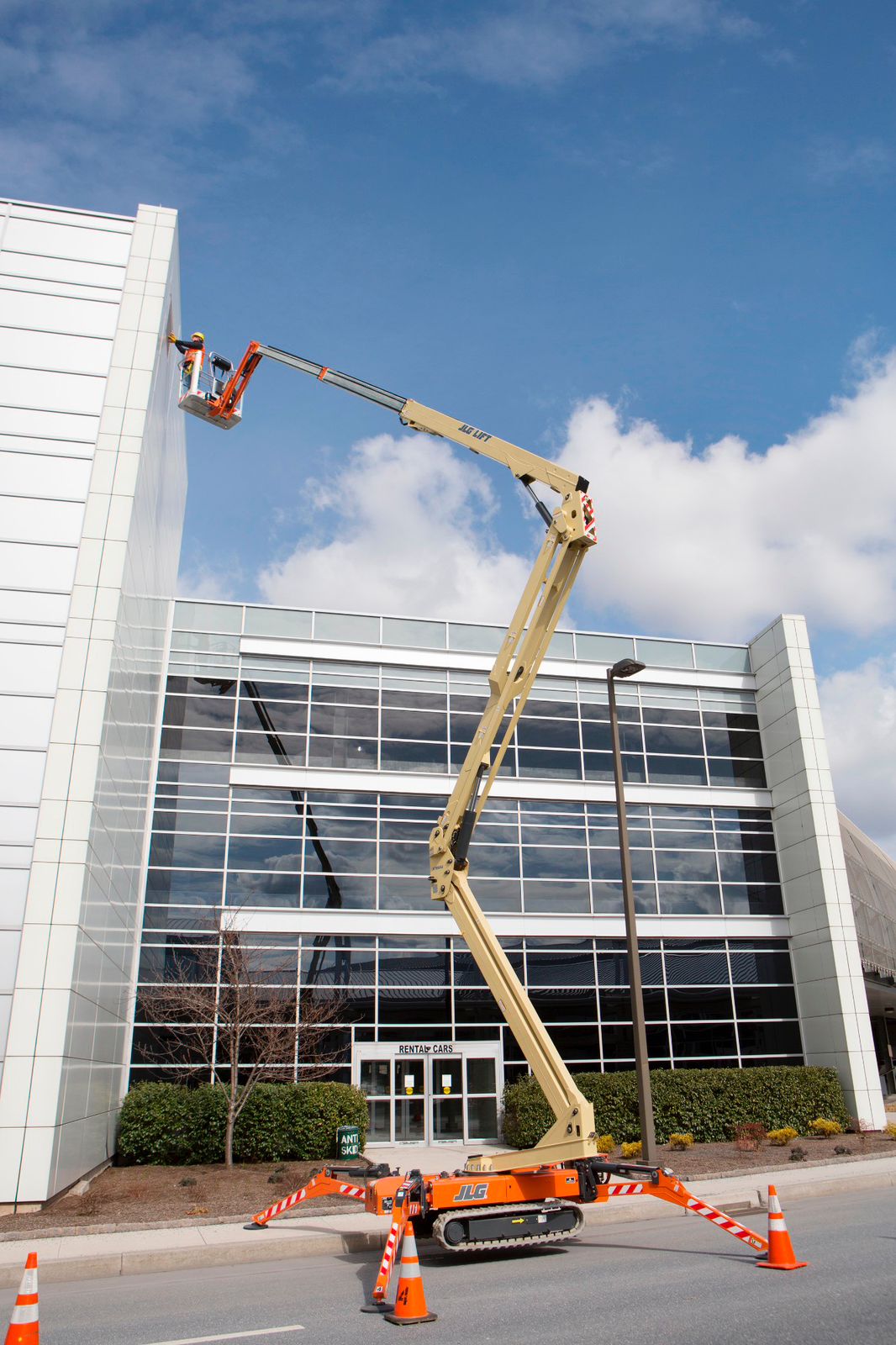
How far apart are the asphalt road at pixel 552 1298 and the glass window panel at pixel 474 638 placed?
17307 mm

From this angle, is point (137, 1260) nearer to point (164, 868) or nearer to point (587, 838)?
point (164, 868)

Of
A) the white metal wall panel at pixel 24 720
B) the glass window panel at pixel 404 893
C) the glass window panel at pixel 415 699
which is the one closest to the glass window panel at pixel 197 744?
the glass window panel at pixel 415 699

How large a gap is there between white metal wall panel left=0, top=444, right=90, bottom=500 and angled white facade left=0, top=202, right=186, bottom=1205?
3 centimetres

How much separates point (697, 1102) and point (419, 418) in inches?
640

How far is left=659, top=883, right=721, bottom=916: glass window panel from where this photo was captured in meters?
25.5

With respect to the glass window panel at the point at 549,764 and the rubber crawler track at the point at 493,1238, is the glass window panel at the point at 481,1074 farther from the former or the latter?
the rubber crawler track at the point at 493,1238

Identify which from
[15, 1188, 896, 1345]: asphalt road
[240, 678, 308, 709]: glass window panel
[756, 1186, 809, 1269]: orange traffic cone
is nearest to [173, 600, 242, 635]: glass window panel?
[240, 678, 308, 709]: glass window panel

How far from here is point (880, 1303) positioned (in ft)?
24.7

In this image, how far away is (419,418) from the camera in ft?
48.4

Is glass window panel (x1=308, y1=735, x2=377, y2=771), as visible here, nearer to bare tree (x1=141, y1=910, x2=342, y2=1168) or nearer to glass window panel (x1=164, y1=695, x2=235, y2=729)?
glass window panel (x1=164, y1=695, x2=235, y2=729)

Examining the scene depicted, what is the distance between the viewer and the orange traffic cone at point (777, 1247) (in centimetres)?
905

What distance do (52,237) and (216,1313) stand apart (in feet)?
63.0

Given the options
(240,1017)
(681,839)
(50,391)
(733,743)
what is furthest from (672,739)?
(50,391)

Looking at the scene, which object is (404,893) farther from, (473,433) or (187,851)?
(473,433)
